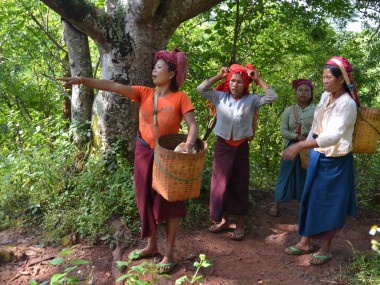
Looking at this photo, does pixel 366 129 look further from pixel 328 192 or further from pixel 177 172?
pixel 177 172

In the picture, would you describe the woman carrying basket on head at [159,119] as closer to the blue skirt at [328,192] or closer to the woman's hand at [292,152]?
the woman's hand at [292,152]

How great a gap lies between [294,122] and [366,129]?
4.05ft

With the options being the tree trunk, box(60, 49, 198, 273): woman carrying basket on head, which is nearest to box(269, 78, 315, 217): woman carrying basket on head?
box(60, 49, 198, 273): woman carrying basket on head

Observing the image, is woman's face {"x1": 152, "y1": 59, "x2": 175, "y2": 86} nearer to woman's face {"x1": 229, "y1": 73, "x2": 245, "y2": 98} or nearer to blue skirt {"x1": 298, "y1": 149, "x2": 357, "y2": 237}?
woman's face {"x1": 229, "y1": 73, "x2": 245, "y2": 98}

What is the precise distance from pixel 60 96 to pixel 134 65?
3988mm

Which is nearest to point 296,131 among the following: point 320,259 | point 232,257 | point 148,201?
point 320,259

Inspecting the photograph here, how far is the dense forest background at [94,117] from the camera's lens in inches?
174

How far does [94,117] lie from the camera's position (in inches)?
193

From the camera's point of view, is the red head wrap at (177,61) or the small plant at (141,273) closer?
the small plant at (141,273)

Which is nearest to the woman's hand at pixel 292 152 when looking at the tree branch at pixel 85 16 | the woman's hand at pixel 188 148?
the woman's hand at pixel 188 148

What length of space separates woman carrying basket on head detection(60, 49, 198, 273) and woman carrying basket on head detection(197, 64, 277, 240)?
0.71 meters

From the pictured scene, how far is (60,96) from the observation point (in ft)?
26.1

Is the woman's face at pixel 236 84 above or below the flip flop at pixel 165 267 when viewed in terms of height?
above

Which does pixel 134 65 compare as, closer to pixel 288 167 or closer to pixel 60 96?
pixel 288 167
